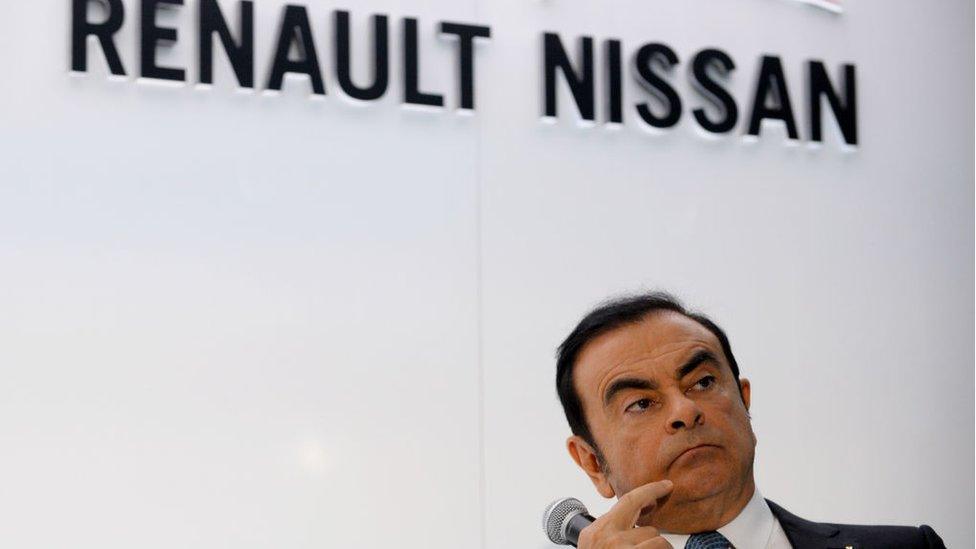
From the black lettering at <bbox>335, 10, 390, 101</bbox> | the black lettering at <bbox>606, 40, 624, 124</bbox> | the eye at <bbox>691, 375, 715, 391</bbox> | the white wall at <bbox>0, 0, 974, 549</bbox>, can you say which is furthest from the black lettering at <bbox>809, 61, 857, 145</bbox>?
the eye at <bbox>691, 375, 715, 391</bbox>

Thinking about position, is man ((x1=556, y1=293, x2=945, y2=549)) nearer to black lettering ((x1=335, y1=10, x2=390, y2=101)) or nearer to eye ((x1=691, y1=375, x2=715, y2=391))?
eye ((x1=691, y1=375, x2=715, y2=391))

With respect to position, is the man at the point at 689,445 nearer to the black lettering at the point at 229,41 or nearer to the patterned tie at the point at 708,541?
the patterned tie at the point at 708,541

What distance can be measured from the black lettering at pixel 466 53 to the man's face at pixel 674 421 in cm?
130

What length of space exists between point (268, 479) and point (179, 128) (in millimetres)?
954

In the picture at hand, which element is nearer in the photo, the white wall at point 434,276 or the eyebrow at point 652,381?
the eyebrow at point 652,381

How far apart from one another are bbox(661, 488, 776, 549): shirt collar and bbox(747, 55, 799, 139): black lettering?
1781 mm

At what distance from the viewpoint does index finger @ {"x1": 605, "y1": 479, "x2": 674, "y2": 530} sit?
8.86 feet

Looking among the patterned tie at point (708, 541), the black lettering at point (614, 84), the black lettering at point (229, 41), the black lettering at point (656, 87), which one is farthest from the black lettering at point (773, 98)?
the patterned tie at point (708, 541)

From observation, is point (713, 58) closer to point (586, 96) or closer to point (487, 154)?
point (586, 96)

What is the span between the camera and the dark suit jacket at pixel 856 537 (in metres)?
3.00

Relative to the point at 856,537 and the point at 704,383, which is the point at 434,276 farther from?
the point at 856,537

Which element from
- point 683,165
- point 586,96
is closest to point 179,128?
point 586,96

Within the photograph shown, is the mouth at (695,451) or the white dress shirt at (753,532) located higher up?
the mouth at (695,451)

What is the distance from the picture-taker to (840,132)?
470 centimetres
